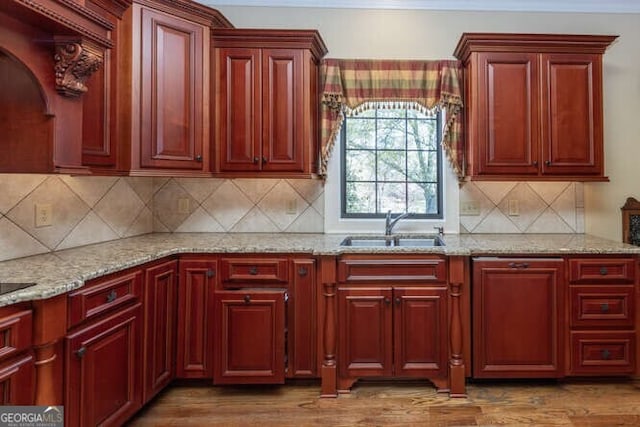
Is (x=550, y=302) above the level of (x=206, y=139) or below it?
below

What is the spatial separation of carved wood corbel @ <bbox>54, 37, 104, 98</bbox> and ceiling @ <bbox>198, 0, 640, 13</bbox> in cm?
149

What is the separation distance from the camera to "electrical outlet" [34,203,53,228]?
2.02 m

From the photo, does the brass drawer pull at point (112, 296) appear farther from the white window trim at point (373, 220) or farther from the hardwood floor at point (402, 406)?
the white window trim at point (373, 220)

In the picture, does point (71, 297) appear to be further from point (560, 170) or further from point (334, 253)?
point (560, 170)

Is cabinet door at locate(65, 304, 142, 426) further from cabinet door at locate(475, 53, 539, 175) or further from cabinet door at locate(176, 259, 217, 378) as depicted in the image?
cabinet door at locate(475, 53, 539, 175)

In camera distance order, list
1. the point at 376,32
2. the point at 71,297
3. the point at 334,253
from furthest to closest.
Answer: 1. the point at 376,32
2. the point at 334,253
3. the point at 71,297

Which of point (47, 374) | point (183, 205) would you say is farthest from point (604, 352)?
point (183, 205)

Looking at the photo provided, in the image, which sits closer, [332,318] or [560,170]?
[332,318]

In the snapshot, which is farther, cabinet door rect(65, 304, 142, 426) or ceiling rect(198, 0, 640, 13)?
ceiling rect(198, 0, 640, 13)

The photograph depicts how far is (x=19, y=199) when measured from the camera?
6.33 feet

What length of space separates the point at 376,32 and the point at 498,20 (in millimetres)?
901

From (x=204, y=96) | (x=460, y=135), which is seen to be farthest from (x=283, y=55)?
(x=460, y=135)

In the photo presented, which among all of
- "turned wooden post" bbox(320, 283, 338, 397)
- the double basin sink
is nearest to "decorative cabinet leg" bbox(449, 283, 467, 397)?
the double basin sink

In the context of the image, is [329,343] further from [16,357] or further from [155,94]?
[155,94]
